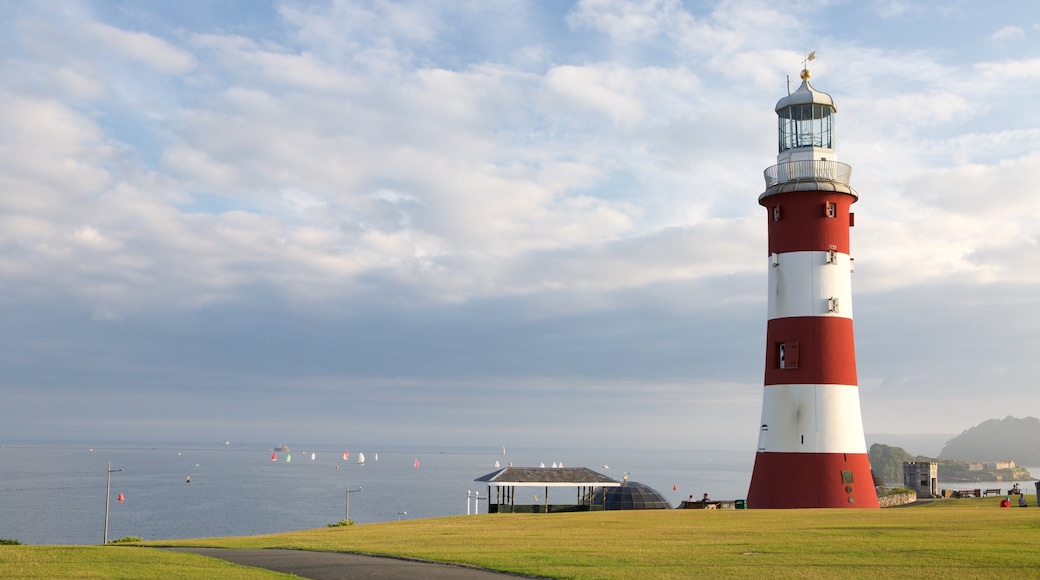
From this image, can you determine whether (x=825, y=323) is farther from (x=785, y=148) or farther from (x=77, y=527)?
(x=77, y=527)

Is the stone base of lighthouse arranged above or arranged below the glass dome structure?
above

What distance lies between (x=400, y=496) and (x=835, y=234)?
442 ft

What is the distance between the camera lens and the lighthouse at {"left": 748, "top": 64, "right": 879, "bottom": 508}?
111 feet

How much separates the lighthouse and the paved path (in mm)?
19490

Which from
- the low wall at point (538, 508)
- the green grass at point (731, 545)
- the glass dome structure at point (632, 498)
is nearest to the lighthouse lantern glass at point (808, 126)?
the green grass at point (731, 545)

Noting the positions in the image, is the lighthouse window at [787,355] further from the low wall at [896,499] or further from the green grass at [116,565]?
the green grass at [116,565]

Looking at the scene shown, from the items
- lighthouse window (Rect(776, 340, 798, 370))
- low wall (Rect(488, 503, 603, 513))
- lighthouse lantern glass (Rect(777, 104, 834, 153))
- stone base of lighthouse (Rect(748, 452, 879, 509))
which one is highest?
lighthouse lantern glass (Rect(777, 104, 834, 153))

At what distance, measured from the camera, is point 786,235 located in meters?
35.7

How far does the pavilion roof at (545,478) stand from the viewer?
4562cm

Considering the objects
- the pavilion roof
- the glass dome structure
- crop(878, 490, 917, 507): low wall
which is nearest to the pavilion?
the pavilion roof

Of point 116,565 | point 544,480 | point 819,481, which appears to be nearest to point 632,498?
point 544,480

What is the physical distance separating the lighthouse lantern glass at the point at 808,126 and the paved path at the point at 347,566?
85.4 feet

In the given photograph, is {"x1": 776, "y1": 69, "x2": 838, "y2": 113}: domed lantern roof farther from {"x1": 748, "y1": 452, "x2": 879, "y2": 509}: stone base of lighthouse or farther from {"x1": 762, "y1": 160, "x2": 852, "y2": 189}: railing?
{"x1": 748, "y1": 452, "x2": 879, "y2": 509}: stone base of lighthouse

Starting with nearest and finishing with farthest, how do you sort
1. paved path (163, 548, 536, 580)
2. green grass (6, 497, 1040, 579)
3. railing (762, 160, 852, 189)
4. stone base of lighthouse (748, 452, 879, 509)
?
green grass (6, 497, 1040, 579)
paved path (163, 548, 536, 580)
stone base of lighthouse (748, 452, 879, 509)
railing (762, 160, 852, 189)
